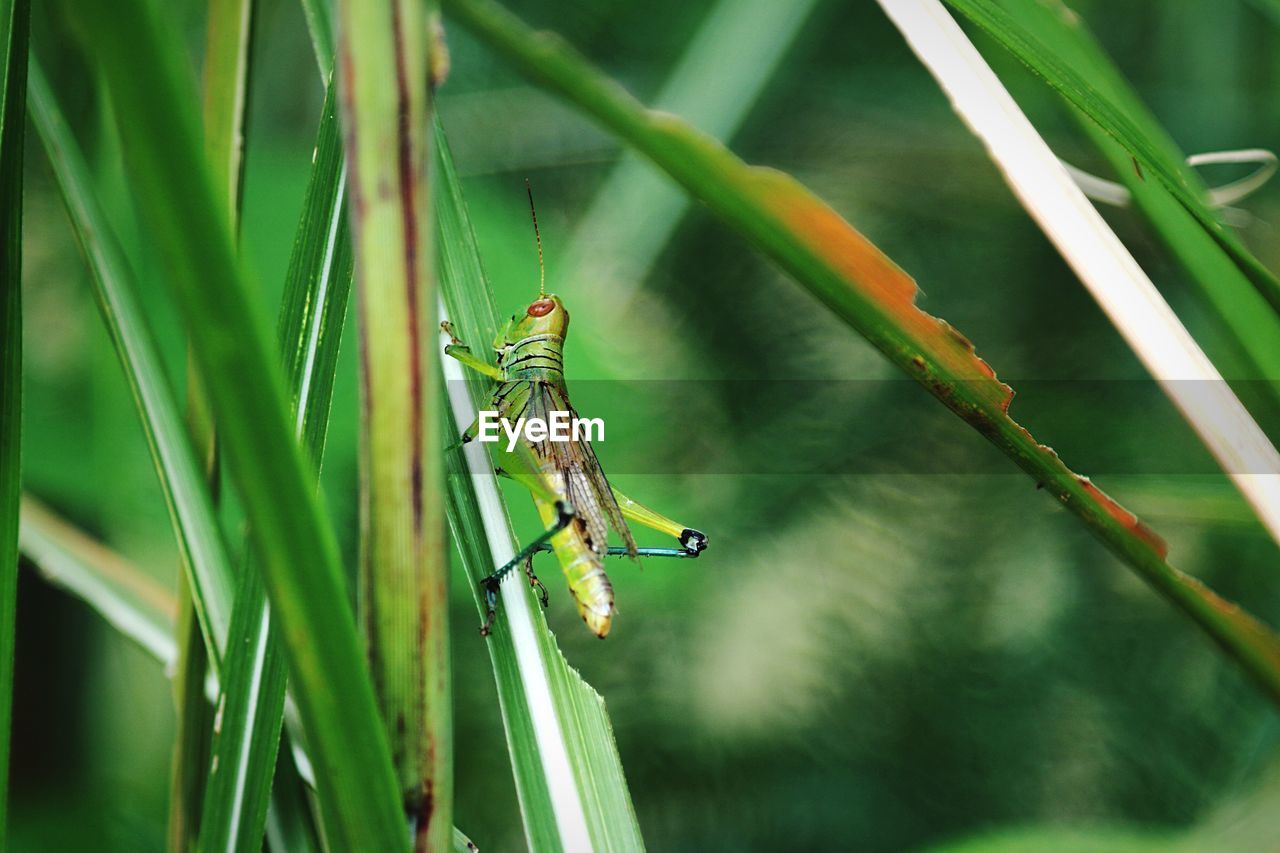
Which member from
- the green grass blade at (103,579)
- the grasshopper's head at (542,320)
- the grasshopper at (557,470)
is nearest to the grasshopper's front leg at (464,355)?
the grasshopper at (557,470)

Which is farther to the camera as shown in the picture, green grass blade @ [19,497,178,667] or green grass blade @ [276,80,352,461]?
green grass blade @ [19,497,178,667]

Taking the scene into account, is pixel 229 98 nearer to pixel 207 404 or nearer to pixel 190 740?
pixel 207 404

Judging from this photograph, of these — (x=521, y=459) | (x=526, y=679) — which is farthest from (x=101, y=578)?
(x=526, y=679)

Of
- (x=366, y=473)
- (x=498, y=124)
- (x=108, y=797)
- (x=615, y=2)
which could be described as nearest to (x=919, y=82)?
(x=615, y=2)

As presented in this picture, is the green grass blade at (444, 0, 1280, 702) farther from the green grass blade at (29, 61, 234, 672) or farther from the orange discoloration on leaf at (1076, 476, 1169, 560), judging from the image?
the green grass blade at (29, 61, 234, 672)

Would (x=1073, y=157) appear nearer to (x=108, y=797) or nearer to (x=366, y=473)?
(x=366, y=473)

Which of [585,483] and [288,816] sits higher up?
[585,483]

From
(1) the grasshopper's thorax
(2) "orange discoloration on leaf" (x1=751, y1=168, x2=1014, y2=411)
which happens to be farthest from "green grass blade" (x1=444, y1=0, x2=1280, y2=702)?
(1) the grasshopper's thorax
